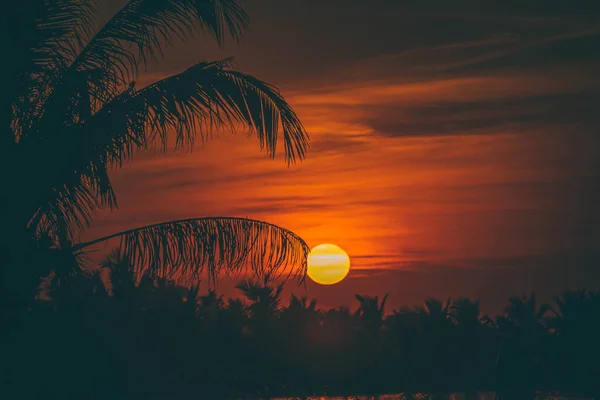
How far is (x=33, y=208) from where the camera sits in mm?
8344

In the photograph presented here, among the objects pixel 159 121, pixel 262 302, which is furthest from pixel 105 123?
pixel 262 302

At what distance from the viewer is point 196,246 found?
28.7 feet

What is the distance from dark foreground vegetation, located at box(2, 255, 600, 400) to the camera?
19.6 metres

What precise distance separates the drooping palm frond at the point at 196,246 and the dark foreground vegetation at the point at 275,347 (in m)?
0.56

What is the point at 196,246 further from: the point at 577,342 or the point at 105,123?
the point at 577,342

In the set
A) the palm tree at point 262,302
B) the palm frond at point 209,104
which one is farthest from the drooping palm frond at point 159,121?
the palm tree at point 262,302

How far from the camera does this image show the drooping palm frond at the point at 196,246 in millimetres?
8680

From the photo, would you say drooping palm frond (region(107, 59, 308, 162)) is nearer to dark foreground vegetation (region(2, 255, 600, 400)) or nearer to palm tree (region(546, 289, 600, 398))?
dark foreground vegetation (region(2, 255, 600, 400))

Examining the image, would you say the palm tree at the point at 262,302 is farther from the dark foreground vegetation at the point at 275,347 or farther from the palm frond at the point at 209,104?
the palm frond at the point at 209,104

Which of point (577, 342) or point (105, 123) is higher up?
point (105, 123)

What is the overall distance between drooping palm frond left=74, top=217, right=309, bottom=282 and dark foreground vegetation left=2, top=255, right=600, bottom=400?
1.83ft

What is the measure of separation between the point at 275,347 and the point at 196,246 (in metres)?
37.7

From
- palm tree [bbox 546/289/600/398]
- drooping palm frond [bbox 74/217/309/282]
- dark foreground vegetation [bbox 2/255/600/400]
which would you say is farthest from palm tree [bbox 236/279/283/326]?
drooping palm frond [bbox 74/217/309/282]

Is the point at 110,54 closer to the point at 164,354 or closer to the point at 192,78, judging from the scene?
the point at 192,78
